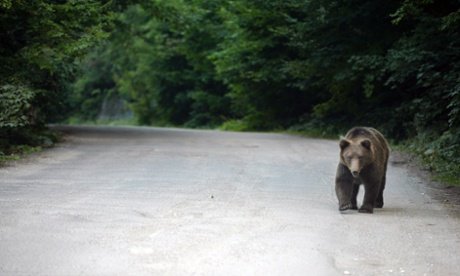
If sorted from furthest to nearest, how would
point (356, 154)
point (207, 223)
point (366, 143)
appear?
1. point (366, 143)
2. point (356, 154)
3. point (207, 223)

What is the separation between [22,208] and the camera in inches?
412

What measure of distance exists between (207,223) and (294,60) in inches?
765

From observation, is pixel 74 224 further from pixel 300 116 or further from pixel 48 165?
pixel 300 116

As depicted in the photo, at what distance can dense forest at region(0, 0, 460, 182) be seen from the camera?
18.1m

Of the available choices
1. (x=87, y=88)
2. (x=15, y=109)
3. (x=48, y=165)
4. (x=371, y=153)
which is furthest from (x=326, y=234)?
(x=87, y=88)

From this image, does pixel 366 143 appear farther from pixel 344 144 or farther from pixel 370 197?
pixel 370 197

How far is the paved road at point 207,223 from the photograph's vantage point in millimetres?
7691

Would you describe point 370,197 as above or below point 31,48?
→ below

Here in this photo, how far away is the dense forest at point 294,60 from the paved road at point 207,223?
2.95 meters

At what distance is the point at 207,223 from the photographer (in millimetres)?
9695

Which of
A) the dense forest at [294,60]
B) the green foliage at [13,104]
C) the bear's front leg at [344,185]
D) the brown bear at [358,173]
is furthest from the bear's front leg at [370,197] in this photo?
the green foliage at [13,104]

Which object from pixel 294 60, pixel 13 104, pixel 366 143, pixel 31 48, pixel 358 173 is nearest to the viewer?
pixel 358 173

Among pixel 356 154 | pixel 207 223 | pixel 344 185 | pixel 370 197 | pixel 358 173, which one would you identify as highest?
pixel 356 154

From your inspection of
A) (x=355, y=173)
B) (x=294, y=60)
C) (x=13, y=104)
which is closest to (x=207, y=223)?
(x=355, y=173)
